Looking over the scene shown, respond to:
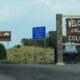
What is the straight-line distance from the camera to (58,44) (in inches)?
1639

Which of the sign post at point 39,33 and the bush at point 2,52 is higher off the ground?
the sign post at point 39,33

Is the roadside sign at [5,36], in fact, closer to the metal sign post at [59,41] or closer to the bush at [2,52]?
the bush at [2,52]

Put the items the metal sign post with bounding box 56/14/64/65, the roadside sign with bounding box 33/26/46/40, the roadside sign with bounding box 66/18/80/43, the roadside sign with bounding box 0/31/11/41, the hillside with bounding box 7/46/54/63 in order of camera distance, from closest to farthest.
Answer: the metal sign post with bounding box 56/14/64/65 → the roadside sign with bounding box 66/18/80/43 → the roadside sign with bounding box 33/26/46/40 → the hillside with bounding box 7/46/54/63 → the roadside sign with bounding box 0/31/11/41

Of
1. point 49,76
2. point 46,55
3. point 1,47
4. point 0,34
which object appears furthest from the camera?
point 0,34

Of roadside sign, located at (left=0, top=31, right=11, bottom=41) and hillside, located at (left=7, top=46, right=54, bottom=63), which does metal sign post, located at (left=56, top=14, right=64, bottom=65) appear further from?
roadside sign, located at (left=0, top=31, right=11, bottom=41)

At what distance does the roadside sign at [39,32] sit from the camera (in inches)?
1858

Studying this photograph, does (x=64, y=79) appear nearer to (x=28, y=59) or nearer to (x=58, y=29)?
(x=58, y=29)

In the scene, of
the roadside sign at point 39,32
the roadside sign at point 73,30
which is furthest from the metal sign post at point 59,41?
the roadside sign at point 39,32

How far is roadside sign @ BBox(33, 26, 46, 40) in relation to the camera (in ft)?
155

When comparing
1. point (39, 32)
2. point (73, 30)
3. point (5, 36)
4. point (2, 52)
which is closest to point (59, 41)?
point (73, 30)

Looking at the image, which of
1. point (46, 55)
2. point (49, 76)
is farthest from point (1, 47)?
point (49, 76)

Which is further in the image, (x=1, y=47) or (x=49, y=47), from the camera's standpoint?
(x=1, y=47)

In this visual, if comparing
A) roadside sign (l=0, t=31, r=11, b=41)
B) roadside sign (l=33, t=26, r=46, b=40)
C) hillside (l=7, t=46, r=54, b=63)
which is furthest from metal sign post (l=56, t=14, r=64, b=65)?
roadside sign (l=0, t=31, r=11, b=41)

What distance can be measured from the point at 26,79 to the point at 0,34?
142 feet
